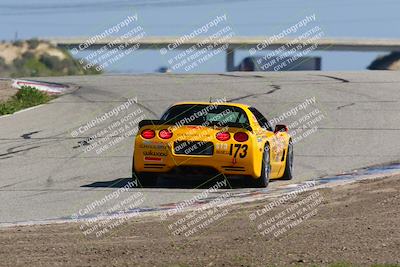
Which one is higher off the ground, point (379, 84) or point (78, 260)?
point (78, 260)

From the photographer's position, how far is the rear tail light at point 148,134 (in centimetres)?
1407

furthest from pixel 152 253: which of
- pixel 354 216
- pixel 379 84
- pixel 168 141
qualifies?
pixel 379 84

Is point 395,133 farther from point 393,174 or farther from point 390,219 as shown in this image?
point 390,219

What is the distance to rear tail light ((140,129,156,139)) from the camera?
14.1 meters

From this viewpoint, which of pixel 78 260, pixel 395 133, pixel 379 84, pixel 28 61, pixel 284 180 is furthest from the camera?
pixel 28 61

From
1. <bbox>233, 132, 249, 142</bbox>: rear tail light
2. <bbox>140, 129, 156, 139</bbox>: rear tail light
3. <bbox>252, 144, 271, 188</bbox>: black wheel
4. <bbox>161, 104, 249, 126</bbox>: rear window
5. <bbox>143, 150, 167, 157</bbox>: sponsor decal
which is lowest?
<bbox>252, 144, 271, 188</bbox>: black wheel

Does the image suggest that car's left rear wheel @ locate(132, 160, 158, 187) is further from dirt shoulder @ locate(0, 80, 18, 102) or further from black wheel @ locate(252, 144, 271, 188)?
dirt shoulder @ locate(0, 80, 18, 102)

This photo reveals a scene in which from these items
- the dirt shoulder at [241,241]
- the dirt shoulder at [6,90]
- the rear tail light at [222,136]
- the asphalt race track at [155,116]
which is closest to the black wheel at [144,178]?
the asphalt race track at [155,116]

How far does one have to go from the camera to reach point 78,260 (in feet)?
27.5

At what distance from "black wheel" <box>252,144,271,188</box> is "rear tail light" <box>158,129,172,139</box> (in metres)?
1.32

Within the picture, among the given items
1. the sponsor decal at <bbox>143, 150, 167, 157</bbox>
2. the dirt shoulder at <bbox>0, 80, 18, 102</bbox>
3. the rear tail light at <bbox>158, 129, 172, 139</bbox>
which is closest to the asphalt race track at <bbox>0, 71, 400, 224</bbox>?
the sponsor decal at <bbox>143, 150, 167, 157</bbox>

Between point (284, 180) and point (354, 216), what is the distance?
5.17 metres

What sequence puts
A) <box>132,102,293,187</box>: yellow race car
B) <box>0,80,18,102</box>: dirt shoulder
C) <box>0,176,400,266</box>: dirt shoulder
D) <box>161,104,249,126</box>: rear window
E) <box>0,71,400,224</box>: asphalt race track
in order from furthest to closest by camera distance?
<box>0,80,18,102</box>: dirt shoulder
<box>161,104,249,126</box>: rear window
<box>0,71,400,224</box>: asphalt race track
<box>132,102,293,187</box>: yellow race car
<box>0,176,400,266</box>: dirt shoulder

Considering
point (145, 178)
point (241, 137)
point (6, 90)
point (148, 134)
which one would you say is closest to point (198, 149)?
point (241, 137)
